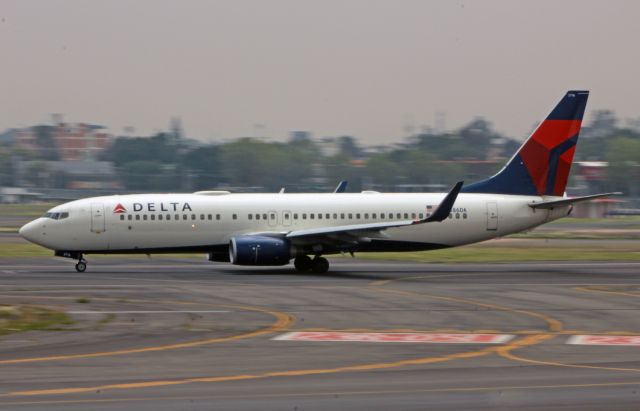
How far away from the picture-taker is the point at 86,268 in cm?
4581

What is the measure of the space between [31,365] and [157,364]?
7.35 feet

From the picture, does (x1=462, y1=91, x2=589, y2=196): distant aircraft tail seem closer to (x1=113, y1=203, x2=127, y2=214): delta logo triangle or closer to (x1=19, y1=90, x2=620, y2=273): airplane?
(x1=19, y1=90, x2=620, y2=273): airplane

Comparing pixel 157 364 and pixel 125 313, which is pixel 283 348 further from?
pixel 125 313

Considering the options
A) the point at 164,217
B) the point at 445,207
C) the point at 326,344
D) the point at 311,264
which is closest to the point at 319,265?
the point at 311,264

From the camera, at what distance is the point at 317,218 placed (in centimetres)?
4556

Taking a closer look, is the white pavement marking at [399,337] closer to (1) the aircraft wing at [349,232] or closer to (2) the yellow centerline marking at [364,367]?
(2) the yellow centerline marking at [364,367]

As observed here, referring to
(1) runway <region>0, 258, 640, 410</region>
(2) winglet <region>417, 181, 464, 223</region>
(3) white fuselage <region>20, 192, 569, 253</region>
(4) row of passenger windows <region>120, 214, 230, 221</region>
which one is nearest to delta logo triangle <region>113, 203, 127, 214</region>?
(3) white fuselage <region>20, 192, 569, 253</region>

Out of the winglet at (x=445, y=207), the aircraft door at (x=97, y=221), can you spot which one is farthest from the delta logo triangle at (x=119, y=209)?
the winglet at (x=445, y=207)

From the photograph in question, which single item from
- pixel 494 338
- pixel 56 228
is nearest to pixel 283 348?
pixel 494 338

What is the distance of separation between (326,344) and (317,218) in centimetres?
2348

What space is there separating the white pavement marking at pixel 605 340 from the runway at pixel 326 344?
0.16 ft

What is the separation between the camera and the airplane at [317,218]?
43.7 metres

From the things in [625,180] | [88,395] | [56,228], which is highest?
[625,180]

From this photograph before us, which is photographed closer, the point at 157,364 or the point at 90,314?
the point at 157,364
